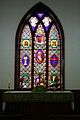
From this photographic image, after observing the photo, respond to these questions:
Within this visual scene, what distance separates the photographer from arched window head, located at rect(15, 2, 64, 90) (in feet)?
40.6

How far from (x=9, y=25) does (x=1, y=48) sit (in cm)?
96

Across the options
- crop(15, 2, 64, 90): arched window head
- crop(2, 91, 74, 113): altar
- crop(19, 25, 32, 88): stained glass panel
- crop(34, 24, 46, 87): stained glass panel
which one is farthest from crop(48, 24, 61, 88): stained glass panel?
crop(2, 91, 74, 113): altar

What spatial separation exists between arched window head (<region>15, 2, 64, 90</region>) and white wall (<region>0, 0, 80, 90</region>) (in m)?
0.20

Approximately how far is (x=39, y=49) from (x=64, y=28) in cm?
130

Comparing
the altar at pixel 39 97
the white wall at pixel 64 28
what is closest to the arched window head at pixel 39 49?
the white wall at pixel 64 28

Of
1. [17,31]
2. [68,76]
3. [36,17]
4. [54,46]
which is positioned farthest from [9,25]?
[68,76]

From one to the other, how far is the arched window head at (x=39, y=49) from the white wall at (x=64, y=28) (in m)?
0.20

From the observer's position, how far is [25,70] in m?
12.5

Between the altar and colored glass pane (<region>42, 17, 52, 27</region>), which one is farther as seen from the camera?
colored glass pane (<region>42, 17, 52, 27</region>)

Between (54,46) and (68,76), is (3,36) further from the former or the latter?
(68,76)

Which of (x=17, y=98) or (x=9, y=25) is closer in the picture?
(x=17, y=98)

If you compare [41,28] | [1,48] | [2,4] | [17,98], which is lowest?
[17,98]

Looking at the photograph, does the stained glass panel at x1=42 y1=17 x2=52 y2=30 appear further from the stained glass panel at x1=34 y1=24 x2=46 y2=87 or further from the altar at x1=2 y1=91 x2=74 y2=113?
A: the altar at x1=2 y1=91 x2=74 y2=113

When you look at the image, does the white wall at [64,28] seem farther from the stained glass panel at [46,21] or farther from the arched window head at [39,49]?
the stained glass panel at [46,21]
